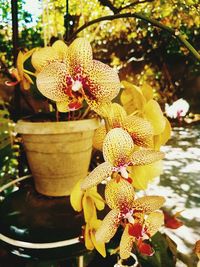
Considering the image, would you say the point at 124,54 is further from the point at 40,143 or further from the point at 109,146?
the point at 109,146

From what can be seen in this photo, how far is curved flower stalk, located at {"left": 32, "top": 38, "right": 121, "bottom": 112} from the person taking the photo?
270mm

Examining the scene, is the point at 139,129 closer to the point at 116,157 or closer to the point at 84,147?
the point at 116,157

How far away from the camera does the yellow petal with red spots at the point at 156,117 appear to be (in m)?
0.31

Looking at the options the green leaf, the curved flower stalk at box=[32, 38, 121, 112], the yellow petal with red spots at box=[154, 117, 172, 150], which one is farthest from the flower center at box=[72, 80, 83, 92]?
the green leaf

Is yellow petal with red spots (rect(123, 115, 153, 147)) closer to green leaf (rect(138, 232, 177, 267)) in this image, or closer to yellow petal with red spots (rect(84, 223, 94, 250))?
yellow petal with red spots (rect(84, 223, 94, 250))

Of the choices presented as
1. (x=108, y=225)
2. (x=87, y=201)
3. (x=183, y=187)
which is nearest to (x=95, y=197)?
(x=87, y=201)

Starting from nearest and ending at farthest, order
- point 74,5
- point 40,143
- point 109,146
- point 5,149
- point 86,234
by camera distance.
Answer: point 109,146 < point 86,234 < point 40,143 < point 74,5 < point 5,149

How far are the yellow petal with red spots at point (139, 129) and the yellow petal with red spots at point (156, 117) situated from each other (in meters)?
0.03

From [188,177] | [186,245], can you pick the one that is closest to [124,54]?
[188,177]

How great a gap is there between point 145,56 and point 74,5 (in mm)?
3470

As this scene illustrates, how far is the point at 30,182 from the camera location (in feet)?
2.41

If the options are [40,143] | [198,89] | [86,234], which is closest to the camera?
[86,234]

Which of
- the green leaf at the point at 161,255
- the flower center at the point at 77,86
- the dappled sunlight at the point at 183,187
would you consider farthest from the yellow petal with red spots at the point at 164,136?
the dappled sunlight at the point at 183,187

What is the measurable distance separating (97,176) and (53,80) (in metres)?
0.09
